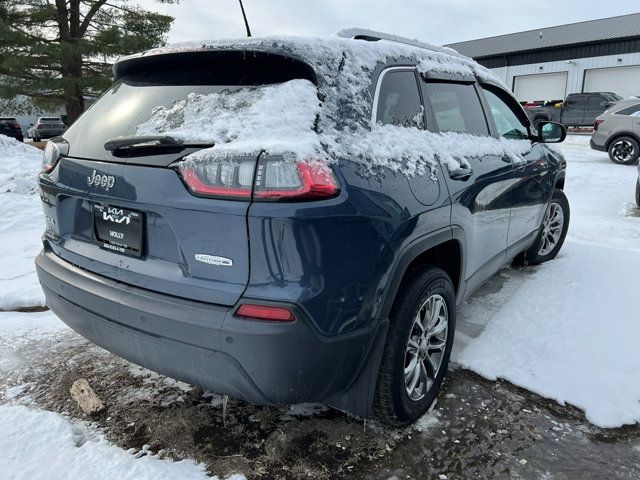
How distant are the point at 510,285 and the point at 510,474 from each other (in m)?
2.47

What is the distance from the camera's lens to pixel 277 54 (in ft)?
6.53

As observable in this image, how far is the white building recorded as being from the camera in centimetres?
2866

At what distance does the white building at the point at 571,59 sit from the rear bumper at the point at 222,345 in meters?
32.7

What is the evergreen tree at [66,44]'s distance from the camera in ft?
56.1

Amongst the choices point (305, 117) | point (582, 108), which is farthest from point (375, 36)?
point (582, 108)

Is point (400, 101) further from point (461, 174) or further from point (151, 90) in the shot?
point (151, 90)

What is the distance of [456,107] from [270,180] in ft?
5.73

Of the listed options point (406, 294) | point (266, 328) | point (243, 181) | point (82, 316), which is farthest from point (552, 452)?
point (82, 316)

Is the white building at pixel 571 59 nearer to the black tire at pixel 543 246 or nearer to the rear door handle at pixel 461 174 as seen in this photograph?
the black tire at pixel 543 246

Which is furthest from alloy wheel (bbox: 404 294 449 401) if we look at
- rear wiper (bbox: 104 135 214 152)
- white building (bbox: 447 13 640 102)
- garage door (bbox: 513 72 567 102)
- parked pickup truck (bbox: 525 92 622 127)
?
garage door (bbox: 513 72 567 102)

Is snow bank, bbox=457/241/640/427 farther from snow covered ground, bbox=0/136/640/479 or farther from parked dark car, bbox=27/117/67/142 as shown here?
parked dark car, bbox=27/117/67/142


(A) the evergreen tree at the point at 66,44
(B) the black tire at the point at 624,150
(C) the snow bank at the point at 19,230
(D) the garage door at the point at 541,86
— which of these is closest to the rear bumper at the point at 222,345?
(C) the snow bank at the point at 19,230

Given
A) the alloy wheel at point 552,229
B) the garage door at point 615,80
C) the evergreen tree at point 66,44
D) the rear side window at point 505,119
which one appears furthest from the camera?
the garage door at point 615,80

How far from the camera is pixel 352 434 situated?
2381mm
